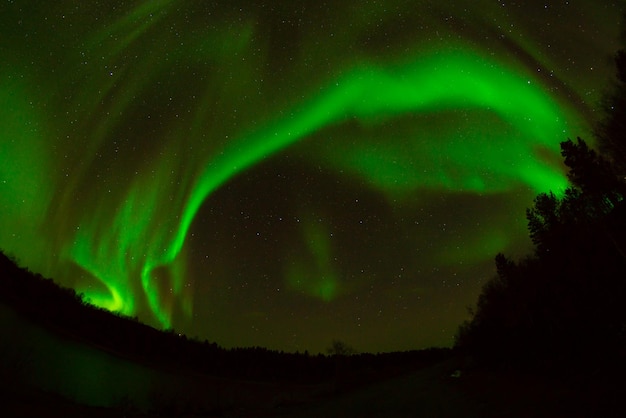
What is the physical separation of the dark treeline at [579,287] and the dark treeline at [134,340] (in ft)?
88.6

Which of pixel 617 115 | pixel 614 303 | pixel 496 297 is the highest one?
pixel 617 115

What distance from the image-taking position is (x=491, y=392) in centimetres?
1590

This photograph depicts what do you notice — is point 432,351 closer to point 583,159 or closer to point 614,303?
point 583,159

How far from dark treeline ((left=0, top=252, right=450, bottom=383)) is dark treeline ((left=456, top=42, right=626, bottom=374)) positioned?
2700 centimetres

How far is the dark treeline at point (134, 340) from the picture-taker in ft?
95.1

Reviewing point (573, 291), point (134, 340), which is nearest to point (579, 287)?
point (573, 291)

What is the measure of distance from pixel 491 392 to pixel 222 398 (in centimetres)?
3563

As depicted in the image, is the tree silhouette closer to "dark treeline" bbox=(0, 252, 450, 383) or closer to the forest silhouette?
the forest silhouette

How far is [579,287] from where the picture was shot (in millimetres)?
19297

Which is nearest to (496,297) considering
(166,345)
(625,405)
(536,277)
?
(536,277)

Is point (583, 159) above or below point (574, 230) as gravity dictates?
above

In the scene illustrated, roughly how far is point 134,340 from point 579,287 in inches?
1456

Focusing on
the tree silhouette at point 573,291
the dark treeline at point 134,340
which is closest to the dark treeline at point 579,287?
the tree silhouette at point 573,291

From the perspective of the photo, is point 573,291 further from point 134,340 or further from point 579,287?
point 134,340
